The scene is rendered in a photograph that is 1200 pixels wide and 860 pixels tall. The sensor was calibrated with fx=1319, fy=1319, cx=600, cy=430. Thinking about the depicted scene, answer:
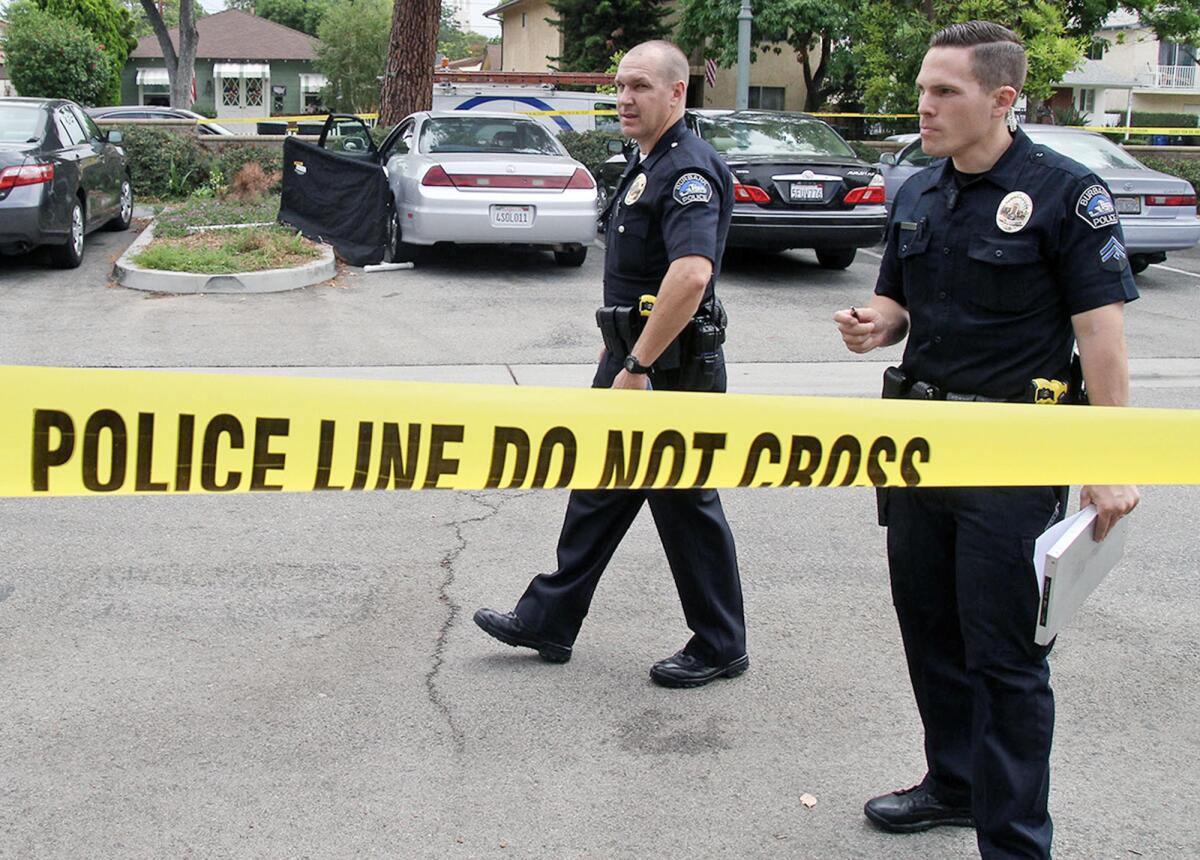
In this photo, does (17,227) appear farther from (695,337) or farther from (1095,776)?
(1095,776)

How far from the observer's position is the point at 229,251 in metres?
11.5

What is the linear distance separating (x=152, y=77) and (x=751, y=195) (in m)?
58.3

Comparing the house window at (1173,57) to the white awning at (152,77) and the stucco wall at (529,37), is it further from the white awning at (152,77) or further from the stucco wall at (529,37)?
the white awning at (152,77)

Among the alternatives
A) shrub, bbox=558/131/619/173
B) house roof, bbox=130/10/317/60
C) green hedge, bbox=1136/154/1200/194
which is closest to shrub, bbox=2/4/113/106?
shrub, bbox=558/131/619/173

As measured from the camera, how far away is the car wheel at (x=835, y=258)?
13.5m

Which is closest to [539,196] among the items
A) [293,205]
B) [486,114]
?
[486,114]

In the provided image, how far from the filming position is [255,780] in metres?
3.48

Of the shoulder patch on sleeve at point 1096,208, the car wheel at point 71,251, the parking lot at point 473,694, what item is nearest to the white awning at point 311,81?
the car wheel at point 71,251

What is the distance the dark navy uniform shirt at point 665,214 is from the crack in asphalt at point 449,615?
4.24 ft

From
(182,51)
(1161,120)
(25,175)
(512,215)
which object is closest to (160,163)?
(25,175)

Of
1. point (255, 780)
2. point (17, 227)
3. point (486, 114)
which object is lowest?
point (255, 780)

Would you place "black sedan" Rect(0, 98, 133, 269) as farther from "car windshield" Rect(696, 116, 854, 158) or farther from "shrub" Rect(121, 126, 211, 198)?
"car windshield" Rect(696, 116, 854, 158)

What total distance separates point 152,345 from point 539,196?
407 centimetres

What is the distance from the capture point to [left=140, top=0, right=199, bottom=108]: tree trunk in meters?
41.2
